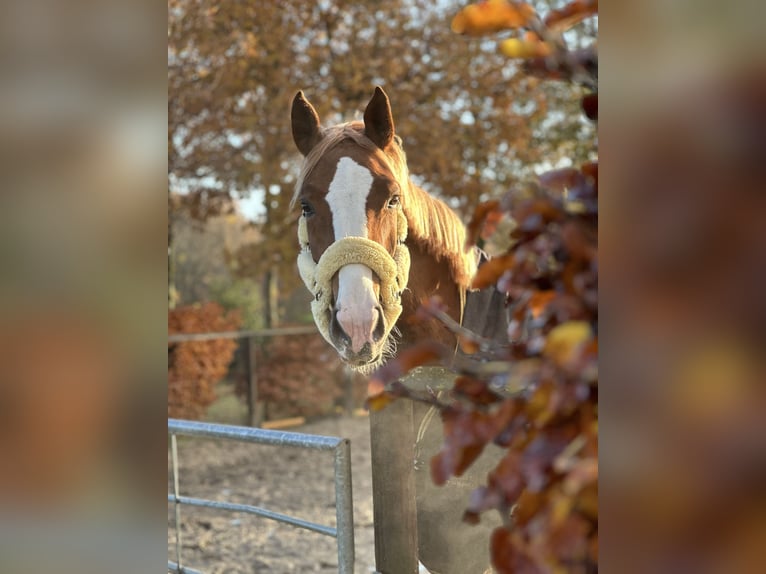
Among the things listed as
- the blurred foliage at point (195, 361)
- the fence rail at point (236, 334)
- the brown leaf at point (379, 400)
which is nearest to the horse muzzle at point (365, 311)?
the brown leaf at point (379, 400)

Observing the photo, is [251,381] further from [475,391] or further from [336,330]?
[475,391]

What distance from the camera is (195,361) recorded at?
6.75 meters

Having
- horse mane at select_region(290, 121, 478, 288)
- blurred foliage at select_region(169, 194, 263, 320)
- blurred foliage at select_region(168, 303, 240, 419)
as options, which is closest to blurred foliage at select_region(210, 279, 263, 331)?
blurred foliage at select_region(169, 194, 263, 320)

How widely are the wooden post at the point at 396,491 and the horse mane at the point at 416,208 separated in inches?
15.5

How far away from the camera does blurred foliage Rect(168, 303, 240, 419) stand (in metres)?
6.62

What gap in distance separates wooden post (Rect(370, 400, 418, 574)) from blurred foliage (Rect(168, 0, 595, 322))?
162 inches

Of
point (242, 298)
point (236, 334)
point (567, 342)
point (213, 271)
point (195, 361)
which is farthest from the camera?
point (213, 271)

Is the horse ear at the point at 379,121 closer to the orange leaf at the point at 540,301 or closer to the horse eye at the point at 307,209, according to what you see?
the horse eye at the point at 307,209

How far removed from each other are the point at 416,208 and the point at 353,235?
27 centimetres

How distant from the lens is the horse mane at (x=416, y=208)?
1478mm

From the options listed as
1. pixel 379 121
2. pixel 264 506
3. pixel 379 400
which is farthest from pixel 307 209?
pixel 264 506

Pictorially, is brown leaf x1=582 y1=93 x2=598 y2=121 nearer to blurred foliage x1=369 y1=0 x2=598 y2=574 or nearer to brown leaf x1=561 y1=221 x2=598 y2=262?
blurred foliage x1=369 y1=0 x2=598 y2=574

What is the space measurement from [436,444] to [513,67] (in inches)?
209
